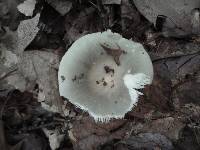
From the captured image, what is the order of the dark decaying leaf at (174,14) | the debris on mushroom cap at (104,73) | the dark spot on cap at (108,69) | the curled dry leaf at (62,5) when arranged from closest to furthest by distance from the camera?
the debris on mushroom cap at (104,73), the dark spot on cap at (108,69), the dark decaying leaf at (174,14), the curled dry leaf at (62,5)

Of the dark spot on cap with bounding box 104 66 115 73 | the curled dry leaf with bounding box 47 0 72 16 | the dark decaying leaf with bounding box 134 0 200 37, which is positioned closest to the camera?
the dark spot on cap with bounding box 104 66 115 73

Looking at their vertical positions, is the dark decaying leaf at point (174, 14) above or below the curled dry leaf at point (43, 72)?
above

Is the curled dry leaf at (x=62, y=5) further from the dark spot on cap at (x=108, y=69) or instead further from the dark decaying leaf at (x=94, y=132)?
the dark decaying leaf at (x=94, y=132)

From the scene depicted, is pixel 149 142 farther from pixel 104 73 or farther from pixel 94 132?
pixel 104 73

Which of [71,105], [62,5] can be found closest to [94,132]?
[71,105]

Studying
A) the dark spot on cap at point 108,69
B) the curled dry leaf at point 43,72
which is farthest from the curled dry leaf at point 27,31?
the dark spot on cap at point 108,69

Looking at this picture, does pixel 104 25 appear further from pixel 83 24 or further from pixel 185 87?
pixel 185 87

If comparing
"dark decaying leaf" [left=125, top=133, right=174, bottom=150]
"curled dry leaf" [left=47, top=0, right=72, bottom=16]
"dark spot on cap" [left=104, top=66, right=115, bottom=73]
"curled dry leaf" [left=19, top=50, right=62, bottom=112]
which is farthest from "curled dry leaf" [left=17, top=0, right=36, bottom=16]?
"dark decaying leaf" [left=125, top=133, right=174, bottom=150]

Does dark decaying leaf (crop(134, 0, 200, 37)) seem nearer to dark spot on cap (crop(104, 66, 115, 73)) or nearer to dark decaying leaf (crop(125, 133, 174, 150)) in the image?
dark spot on cap (crop(104, 66, 115, 73))
